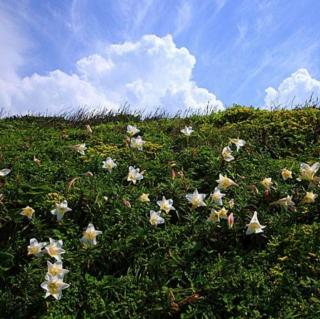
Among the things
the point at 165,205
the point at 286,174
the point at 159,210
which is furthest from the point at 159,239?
the point at 286,174

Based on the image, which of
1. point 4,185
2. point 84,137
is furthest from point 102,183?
point 84,137

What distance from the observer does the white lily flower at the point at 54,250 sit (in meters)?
4.65

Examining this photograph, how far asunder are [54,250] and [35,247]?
0.20m

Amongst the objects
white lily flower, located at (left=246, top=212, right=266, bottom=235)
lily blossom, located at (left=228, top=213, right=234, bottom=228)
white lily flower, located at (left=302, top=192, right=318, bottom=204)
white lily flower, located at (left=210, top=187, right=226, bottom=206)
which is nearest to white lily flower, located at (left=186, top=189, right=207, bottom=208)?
white lily flower, located at (left=210, top=187, right=226, bottom=206)

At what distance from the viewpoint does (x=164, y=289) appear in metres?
4.48

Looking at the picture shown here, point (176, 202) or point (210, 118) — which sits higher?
point (210, 118)

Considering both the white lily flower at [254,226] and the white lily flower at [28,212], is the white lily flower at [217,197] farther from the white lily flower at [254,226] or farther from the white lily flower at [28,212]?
the white lily flower at [28,212]

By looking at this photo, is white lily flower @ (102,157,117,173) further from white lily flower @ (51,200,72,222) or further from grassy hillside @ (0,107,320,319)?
white lily flower @ (51,200,72,222)

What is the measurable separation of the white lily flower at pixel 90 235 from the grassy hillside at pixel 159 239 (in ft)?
0.32

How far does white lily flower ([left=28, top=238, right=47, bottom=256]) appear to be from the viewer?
475cm

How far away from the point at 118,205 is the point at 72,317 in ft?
4.56

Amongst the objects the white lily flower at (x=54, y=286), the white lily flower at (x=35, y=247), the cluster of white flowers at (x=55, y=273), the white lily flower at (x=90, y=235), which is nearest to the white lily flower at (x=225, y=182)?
the white lily flower at (x=90, y=235)

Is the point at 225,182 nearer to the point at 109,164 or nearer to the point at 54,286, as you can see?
the point at 109,164

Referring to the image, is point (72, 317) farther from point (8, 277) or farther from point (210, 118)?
point (210, 118)
